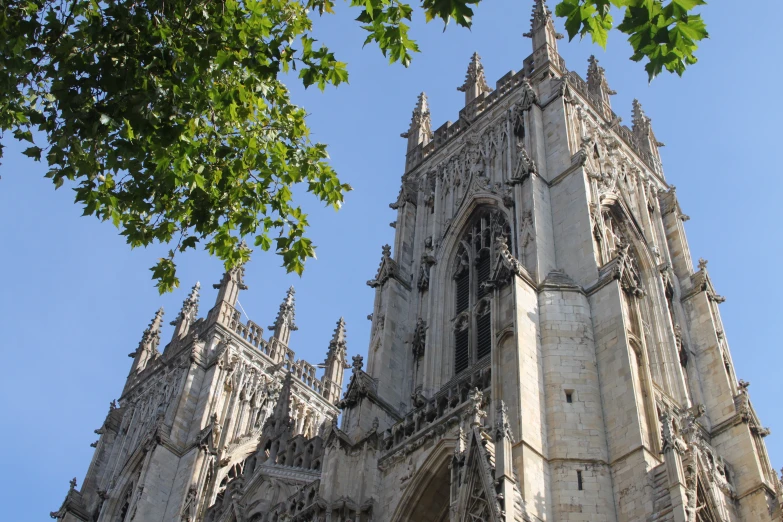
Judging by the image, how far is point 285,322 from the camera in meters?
44.6

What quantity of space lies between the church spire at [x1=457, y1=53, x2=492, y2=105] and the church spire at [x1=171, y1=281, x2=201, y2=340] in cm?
1723

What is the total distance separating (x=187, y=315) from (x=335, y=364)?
697cm

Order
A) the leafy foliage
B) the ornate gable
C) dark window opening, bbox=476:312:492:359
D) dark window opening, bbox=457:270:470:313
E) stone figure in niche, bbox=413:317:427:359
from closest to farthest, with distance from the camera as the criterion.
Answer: the leafy foliage → the ornate gable → dark window opening, bbox=476:312:492:359 → stone figure in niche, bbox=413:317:427:359 → dark window opening, bbox=457:270:470:313

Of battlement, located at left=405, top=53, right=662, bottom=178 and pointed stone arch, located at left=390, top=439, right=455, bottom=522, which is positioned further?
battlement, located at left=405, top=53, right=662, bottom=178

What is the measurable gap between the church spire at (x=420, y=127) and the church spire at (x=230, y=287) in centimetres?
1117

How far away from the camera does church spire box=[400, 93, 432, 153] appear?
33.8 meters

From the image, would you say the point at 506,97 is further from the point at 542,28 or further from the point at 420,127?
the point at 420,127

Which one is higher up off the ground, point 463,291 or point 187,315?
point 187,315

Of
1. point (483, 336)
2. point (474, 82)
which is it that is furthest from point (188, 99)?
point (474, 82)

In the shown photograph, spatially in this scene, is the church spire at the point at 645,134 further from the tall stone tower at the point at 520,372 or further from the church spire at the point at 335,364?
the church spire at the point at 335,364

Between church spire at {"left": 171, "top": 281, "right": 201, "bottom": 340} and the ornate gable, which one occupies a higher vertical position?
church spire at {"left": 171, "top": 281, "right": 201, "bottom": 340}

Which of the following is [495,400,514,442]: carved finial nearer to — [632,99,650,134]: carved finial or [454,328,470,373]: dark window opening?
[454,328,470,373]: dark window opening

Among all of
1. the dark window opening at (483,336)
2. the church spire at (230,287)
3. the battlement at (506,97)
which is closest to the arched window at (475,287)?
the dark window opening at (483,336)

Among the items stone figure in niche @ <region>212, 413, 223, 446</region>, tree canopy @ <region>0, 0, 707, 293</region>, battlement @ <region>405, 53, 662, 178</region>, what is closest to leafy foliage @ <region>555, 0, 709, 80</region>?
tree canopy @ <region>0, 0, 707, 293</region>
